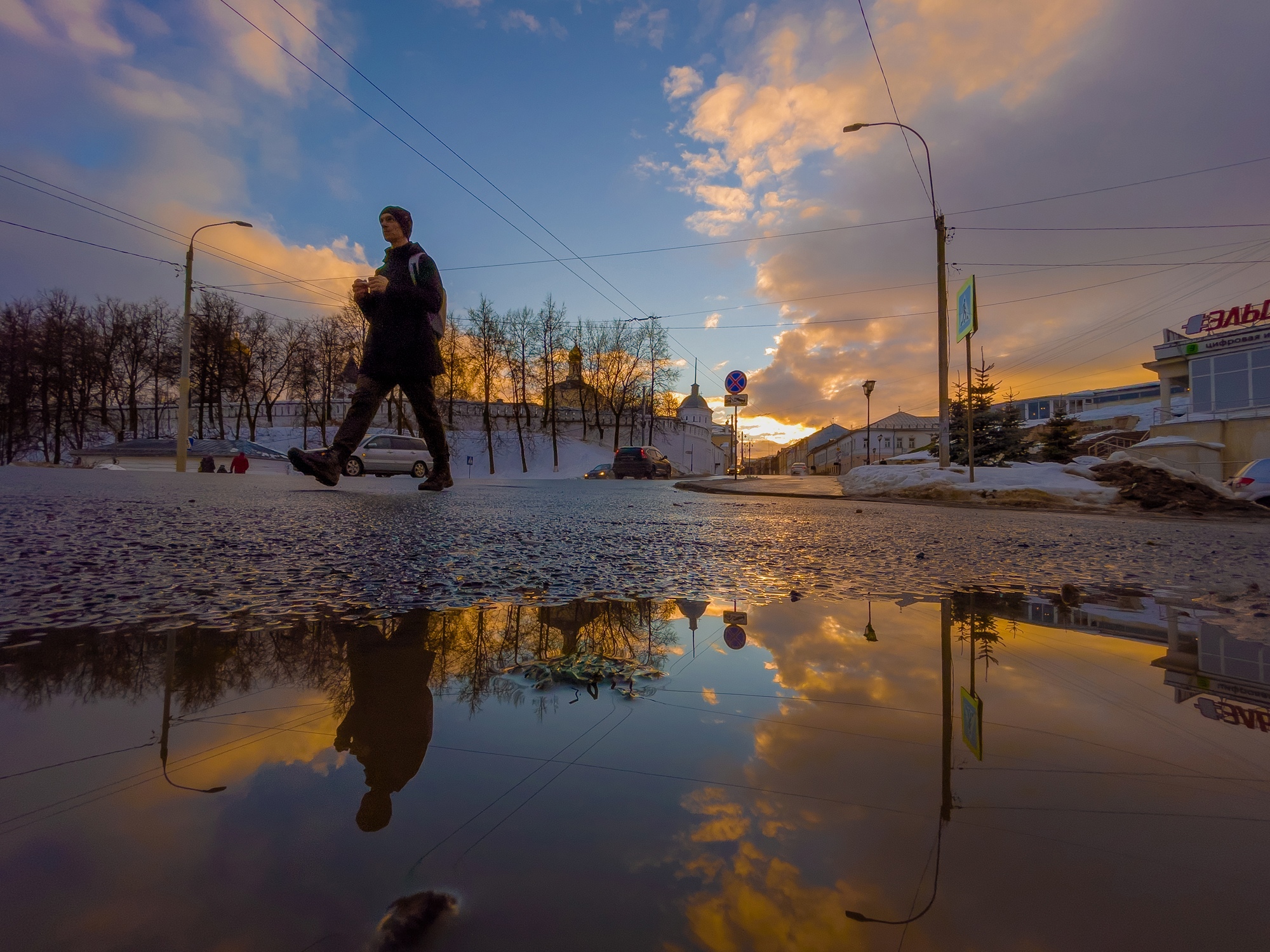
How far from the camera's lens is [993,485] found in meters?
10.8

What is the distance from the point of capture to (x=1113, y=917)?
0.67m

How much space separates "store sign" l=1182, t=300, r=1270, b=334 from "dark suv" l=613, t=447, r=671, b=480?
31.8m

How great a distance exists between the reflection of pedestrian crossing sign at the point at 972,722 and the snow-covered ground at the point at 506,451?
158 feet

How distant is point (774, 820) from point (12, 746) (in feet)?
3.80

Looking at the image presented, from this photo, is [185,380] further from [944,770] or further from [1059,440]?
[1059,440]

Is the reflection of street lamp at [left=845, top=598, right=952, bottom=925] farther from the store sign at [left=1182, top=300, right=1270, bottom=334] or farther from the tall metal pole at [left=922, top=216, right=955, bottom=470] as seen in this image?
the store sign at [left=1182, top=300, right=1270, bottom=334]

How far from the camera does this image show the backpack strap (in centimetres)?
624

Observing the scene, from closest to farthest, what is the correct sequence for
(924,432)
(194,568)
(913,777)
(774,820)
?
(774,820) < (913,777) < (194,568) < (924,432)

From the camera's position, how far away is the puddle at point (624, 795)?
2.17 feet

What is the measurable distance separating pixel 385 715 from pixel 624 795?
1.70 feet

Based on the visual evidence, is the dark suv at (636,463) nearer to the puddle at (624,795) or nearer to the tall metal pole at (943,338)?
the tall metal pole at (943,338)

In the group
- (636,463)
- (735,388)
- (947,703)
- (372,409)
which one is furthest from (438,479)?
(636,463)

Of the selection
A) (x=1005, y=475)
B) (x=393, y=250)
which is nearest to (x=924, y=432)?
(x=1005, y=475)

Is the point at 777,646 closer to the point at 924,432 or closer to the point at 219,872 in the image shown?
the point at 219,872
